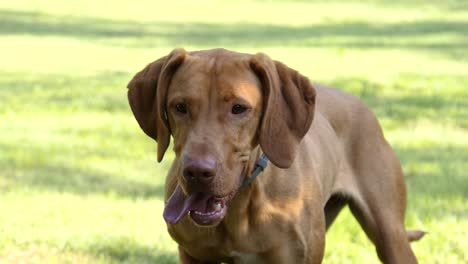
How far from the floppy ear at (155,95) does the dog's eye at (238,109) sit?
1.33 feet

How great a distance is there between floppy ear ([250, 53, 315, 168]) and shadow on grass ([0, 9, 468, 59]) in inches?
565

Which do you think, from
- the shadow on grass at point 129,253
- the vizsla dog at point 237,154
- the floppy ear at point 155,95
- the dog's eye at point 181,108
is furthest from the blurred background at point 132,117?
the dog's eye at point 181,108

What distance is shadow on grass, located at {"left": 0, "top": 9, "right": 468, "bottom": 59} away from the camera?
2184 centimetres

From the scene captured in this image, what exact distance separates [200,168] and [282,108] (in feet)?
2.28

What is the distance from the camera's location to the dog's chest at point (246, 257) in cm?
570

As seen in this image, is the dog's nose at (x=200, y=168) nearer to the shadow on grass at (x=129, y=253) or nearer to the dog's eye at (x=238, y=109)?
the dog's eye at (x=238, y=109)

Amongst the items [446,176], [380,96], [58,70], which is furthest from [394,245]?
[58,70]

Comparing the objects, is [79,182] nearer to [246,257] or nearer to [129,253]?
[129,253]

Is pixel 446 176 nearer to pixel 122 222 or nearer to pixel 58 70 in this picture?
pixel 122 222

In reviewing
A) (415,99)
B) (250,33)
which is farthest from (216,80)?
(250,33)

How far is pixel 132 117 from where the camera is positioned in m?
12.7

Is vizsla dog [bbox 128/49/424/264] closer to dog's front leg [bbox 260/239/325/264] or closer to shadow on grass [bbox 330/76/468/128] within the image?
dog's front leg [bbox 260/239/325/264]

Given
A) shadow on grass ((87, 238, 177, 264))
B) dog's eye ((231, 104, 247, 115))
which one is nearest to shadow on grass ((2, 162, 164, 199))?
shadow on grass ((87, 238, 177, 264))

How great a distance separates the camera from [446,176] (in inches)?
384
